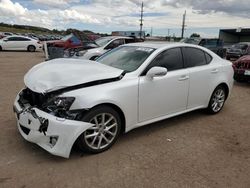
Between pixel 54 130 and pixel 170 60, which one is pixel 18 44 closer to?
pixel 170 60

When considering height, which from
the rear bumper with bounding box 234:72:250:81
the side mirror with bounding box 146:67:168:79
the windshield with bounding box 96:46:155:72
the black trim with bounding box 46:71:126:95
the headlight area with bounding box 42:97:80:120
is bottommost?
the rear bumper with bounding box 234:72:250:81

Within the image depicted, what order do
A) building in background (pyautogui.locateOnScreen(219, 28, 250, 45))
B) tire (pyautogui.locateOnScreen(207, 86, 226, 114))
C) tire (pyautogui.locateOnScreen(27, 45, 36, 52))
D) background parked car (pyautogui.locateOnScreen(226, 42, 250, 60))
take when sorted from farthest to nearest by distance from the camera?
building in background (pyautogui.locateOnScreen(219, 28, 250, 45)) < tire (pyautogui.locateOnScreen(27, 45, 36, 52)) < background parked car (pyautogui.locateOnScreen(226, 42, 250, 60)) < tire (pyautogui.locateOnScreen(207, 86, 226, 114))

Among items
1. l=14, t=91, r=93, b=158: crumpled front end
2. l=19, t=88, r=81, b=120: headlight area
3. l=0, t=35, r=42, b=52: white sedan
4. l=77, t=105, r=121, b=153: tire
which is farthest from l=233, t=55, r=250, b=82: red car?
l=0, t=35, r=42, b=52: white sedan

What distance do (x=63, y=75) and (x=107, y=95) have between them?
688 mm

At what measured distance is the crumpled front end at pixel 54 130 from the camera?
324 centimetres

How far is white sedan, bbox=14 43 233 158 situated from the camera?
3.34 metres

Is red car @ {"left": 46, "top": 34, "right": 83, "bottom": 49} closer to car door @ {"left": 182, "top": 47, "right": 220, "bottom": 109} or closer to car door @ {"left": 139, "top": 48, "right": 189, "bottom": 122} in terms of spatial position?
car door @ {"left": 182, "top": 47, "right": 220, "bottom": 109}

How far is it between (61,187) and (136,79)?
1.89m

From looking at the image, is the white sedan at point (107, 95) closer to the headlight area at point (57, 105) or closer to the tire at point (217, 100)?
the headlight area at point (57, 105)

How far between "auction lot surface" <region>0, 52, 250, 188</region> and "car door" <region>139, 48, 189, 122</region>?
0.43 metres

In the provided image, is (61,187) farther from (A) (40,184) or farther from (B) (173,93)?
(B) (173,93)

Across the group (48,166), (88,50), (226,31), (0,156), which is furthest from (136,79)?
(226,31)

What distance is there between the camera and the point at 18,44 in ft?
74.8

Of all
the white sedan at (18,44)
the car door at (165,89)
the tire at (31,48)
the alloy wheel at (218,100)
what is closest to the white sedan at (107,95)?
the car door at (165,89)
